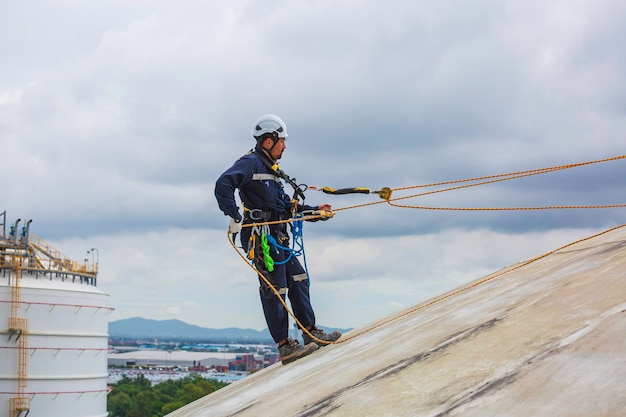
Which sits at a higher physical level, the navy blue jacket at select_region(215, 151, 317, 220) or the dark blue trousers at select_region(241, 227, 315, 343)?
the navy blue jacket at select_region(215, 151, 317, 220)

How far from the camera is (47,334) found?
34.9 meters

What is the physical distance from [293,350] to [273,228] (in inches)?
46.5

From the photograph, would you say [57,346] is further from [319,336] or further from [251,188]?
[251,188]

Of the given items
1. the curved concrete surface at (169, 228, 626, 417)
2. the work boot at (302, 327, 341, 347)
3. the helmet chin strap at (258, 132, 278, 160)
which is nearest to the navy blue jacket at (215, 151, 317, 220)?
the helmet chin strap at (258, 132, 278, 160)

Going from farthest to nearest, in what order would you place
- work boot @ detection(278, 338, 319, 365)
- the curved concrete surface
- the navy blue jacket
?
1. work boot @ detection(278, 338, 319, 365)
2. the navy blue jacket
3. the curved concrete surface

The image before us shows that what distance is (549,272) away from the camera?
21.7 ft

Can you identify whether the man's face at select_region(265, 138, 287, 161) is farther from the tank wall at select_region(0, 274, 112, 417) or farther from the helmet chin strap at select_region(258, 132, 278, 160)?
the tank wall at select_region(0, 274, 112, 417)

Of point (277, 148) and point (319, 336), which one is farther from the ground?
point (277, 148)

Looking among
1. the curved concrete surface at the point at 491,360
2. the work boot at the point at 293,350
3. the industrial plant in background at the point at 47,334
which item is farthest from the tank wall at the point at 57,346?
the work boot at the point at 293,350

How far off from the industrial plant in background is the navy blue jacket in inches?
1176

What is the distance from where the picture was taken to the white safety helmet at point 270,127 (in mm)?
7387

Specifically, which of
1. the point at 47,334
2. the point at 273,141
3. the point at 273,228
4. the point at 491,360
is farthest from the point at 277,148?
the point at 47,334

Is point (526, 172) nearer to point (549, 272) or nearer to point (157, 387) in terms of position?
point (549, 272)

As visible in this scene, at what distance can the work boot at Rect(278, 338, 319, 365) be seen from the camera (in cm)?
732
